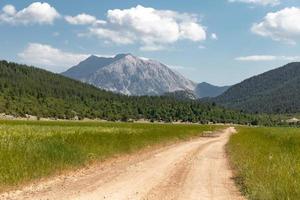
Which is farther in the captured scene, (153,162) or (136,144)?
(136,144)

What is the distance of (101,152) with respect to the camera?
31.9m

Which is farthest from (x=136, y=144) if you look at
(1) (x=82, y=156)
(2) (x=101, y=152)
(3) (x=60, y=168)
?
(3) (x=60, y=168)

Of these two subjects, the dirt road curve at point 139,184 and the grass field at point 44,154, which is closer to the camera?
the dirt road curve at point 139,184

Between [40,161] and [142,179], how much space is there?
184 inches

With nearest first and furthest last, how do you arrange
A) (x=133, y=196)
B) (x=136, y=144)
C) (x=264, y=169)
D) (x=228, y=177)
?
(x=133, y=196)
(x=264, y=169)
(x=228, y=177)
(x=136, y=144)

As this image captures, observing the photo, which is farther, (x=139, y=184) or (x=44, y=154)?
(x=44, y=154)

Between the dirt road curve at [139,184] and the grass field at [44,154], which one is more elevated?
the grass field at [44,154]

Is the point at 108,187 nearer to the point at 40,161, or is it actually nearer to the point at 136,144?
the point at 40,161

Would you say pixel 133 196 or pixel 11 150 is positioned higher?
pixel 11 150

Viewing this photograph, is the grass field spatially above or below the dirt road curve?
above

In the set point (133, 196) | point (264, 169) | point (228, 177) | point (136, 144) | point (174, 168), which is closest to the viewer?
point (133, 196)

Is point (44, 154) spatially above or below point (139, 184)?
above

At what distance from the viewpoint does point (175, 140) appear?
6238 centimetres

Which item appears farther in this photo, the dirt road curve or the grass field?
the grass field
